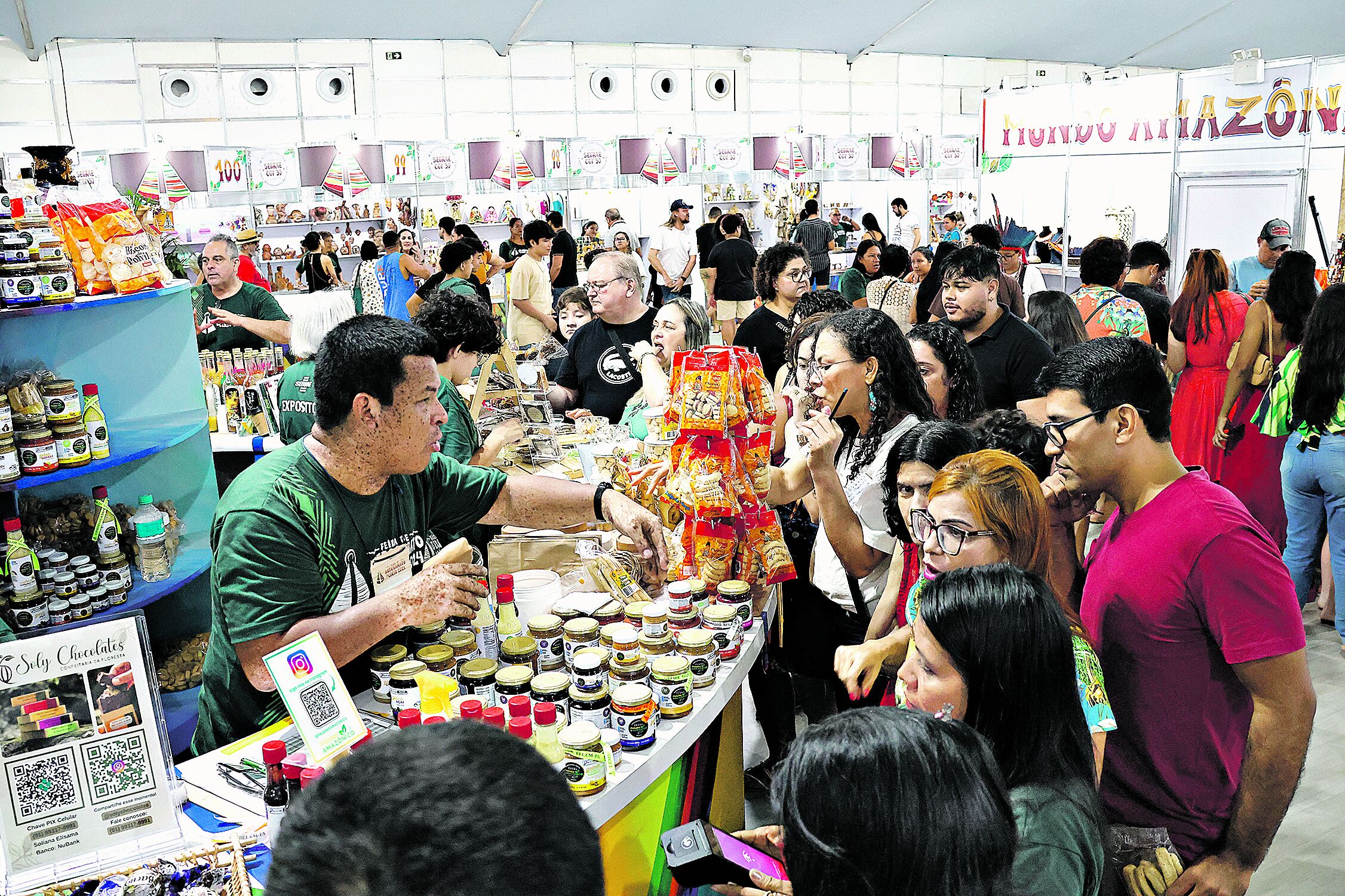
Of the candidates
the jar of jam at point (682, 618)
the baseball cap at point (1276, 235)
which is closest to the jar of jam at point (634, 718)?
the jar of jam at point (682, 618)

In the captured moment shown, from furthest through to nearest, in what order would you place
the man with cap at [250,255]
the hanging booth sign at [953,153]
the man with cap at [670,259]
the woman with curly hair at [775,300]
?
the hanging booth sign at [953,153] < the man with cap at [670,259] < the man with cap at [250,255] < the woman with curly hair at [775,300]

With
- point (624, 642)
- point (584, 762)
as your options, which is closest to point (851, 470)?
point (624, 642)

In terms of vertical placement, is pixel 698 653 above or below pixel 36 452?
below

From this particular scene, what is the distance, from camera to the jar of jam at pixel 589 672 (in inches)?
79.4

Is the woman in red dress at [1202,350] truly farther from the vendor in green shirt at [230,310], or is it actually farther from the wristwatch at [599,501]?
the vendor in green shirt at [230,310]

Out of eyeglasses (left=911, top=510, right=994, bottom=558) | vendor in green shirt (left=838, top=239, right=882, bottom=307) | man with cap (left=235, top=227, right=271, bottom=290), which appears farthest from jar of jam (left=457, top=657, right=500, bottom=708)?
man with cap (left=235, top=227, right=271, bottom=290)

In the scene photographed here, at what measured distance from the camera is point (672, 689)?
211 centimetres

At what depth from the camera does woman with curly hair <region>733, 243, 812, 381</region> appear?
5.40 meters

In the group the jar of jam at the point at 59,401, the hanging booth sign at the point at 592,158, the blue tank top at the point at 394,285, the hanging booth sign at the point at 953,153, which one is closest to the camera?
the jar of jam at the point at 59,401

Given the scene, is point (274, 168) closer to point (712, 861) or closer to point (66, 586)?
point (66, 586)

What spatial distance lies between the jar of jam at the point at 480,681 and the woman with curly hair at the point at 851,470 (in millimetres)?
1046

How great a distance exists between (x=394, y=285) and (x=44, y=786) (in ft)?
22.4

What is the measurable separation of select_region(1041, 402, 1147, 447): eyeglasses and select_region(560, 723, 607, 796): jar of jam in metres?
1.19

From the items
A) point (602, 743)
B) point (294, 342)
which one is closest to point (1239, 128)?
point (294, 342)
